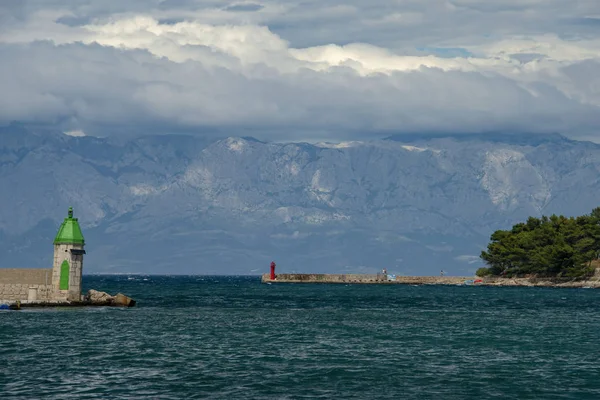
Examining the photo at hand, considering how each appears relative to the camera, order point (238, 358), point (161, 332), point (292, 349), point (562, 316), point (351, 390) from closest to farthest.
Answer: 1. point (351, 390)
2. point (238, 358)
3. point (292, 349)
4. point (161, 332)
5. point (562, 316)

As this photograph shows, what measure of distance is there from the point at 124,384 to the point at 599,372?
89.7 ft

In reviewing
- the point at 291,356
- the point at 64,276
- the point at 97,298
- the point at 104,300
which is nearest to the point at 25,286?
the point at 64,276

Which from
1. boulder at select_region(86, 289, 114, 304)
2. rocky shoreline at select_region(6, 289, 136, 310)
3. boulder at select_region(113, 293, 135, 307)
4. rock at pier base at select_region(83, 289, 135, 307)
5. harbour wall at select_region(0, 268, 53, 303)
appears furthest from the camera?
boulder at select_region(113, 293, 135, 307)

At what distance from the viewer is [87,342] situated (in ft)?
239

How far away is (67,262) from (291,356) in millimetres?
45118

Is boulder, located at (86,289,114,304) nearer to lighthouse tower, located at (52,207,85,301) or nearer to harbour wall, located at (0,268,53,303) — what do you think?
lighthouse tower, located at (52,207,85,301)

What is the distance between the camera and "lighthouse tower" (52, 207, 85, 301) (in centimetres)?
10388

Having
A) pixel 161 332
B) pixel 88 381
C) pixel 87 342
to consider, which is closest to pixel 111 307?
pixel 161 332

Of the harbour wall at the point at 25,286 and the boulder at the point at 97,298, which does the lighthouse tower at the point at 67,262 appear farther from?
the boulder at the point at 97,298

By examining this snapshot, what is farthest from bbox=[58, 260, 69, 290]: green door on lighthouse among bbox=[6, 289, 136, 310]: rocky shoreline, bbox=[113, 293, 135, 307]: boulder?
bbox=[113, 293, 135, 307]: boulder

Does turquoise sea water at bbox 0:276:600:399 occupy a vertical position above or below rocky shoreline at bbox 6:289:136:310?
below

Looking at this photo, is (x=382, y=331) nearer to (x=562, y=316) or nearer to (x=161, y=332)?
(x=161, y=332)

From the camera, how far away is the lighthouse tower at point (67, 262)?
4090 inches

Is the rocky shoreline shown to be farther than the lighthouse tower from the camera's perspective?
No
